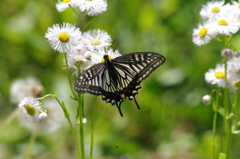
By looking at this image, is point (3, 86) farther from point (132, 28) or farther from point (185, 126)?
point (185, 126)

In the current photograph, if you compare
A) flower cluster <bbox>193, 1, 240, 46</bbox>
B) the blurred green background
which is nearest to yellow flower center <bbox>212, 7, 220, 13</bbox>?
flower cluster <bbox>193, 1, 240, 46</bbox>

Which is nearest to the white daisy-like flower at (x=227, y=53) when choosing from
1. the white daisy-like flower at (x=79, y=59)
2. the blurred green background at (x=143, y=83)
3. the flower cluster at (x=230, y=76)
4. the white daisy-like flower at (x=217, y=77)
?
the flower cluster at (x=230, y=76)

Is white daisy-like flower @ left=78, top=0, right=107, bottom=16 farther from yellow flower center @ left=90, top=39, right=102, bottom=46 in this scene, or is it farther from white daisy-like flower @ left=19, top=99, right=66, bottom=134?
white daisy-like flower @ left=19, top=99, right=66, bottom=134

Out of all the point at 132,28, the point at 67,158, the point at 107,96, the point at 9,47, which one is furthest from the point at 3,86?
the point at 107,96

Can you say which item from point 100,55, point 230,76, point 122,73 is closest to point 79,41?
point 100,55

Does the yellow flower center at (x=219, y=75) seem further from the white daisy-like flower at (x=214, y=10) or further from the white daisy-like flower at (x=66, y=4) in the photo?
the white daisy-like flower at (x=66, y=4)
